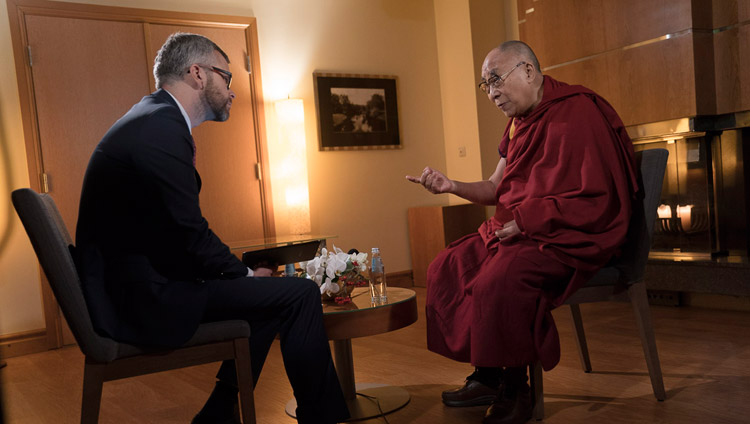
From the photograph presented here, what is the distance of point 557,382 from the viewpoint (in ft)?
9.16

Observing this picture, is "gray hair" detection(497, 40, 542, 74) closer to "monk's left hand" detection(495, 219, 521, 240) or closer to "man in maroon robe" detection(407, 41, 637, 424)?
"man in maroon robe" detection(407, 41, 637, 424)

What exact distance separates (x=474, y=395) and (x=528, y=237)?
651 millimetres

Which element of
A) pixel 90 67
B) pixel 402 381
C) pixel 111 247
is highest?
pixel 90 67

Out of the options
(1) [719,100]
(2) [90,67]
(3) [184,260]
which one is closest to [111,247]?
(3) [184,260]

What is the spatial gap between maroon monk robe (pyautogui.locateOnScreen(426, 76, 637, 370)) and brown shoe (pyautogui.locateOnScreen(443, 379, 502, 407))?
20cm

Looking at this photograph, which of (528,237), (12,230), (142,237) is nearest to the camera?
(142,237)

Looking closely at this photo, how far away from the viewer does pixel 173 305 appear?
1827 millimetres

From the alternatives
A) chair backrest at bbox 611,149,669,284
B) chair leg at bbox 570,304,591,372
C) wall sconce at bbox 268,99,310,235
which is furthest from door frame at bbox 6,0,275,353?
A: chair backrest at bbox 611,149,669,284

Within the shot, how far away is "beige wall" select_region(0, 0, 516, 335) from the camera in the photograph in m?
5.50

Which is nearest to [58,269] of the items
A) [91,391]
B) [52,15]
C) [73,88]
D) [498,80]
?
[91,391]

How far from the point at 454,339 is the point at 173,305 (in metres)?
1.09

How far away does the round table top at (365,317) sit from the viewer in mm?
2225

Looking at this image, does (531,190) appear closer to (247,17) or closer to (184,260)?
(184,260)

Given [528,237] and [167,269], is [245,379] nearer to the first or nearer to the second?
[167,269]
